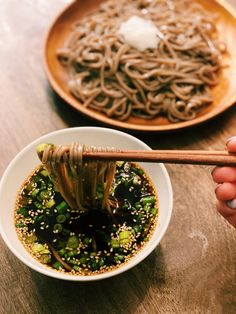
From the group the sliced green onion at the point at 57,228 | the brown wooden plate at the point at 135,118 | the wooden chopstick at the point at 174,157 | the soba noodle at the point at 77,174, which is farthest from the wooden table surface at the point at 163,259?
the wooden chopstick at the point at 174,157

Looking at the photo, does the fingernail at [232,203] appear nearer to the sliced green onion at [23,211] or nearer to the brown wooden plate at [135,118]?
the brown wooden plate at [135,118]

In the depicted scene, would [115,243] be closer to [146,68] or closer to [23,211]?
[23,211]

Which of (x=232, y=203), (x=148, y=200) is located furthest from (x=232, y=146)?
(x=148, y=200)

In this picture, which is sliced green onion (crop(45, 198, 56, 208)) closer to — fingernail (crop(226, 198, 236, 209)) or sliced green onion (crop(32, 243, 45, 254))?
sliced green onion (crop(32, 243, 45, 254))

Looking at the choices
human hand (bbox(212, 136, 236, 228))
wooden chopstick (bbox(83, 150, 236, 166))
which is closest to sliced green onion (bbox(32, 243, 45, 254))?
wooden chopstick (bbox(83, 150, 236, 166))

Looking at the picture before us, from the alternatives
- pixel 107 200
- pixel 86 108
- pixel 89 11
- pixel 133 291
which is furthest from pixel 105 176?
pixel 89 11

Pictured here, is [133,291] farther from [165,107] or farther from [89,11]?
[89,11]
